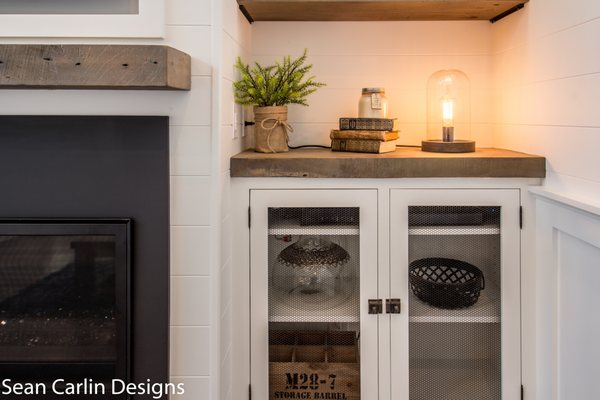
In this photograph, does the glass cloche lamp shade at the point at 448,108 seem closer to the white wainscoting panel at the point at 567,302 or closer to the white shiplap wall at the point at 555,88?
the white shiplap wall at the point at 555,88

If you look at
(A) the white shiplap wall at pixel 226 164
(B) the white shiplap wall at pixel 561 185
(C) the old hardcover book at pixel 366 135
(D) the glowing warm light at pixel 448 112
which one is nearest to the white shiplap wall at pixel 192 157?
(A) the white shiplap wall at pixel 226 164

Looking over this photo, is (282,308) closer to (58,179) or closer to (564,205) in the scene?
(58,179)

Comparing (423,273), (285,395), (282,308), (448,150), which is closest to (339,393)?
(285,395)

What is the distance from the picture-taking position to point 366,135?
194 cm

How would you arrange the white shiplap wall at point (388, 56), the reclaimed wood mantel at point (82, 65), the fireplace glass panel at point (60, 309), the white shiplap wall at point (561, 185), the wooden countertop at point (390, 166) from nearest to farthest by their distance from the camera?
the reclaimed wood mantel at point (82, 65), the white shiplap wall at point (561, 185), the fireplace glass panel at point (60, 309), the wooden countertop at point (390, 166), the white shiplap wall at point (388, 56)

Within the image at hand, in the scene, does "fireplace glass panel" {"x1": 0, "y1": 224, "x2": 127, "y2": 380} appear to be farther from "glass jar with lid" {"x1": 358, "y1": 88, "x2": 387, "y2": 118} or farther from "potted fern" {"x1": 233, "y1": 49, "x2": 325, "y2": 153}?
"glass jar with lid" {"x1": 358, "y1": 88, "x2": 387, "y2": 118}

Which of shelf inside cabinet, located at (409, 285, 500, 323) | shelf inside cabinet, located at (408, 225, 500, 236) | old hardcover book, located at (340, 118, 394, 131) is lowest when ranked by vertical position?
shelf inside cabinet, located at (409, 285, 500, 323)

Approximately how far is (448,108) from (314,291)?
2.77 ft

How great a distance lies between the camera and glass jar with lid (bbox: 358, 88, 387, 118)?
208 cm

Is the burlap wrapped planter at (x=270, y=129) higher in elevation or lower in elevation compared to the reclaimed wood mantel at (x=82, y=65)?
lower

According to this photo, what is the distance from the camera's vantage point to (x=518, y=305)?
1.79 meters

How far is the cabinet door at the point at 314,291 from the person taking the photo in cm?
176

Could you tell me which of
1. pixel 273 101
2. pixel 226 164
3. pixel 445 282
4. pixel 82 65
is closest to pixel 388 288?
pixel 445 282

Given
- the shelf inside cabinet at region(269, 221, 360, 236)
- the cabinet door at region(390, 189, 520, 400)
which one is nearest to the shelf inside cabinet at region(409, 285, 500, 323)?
the cabinet door at region(390, 189, 520, 400)
